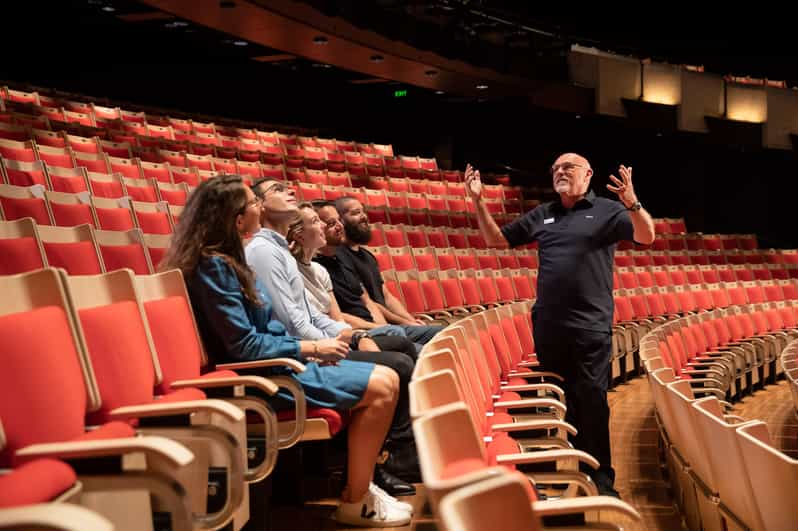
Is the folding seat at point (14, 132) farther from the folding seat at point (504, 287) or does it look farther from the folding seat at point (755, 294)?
the folding seat at point (755, 294)

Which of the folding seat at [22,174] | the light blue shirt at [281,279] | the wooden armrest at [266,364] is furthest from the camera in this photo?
the folding seat at [22,174]

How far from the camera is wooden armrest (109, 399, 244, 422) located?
0.61 m

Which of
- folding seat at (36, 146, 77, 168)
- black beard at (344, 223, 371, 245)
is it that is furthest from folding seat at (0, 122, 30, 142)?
black beard at (344, 223, 371, 245)

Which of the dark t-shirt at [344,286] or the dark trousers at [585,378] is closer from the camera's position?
→ the dark trousers at [585,378]

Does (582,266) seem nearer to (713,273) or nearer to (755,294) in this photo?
(755,294)

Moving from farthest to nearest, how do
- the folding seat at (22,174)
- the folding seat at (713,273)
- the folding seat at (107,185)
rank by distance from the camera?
1. the folding seat at (713,273)
2. the folding seat at (107,185)
3. the folding seat at (22,174)

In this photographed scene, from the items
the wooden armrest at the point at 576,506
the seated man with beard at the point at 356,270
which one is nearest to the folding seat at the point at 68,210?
the seated man with beard at the point at 356,270

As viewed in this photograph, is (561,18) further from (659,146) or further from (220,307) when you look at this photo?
(220,307)

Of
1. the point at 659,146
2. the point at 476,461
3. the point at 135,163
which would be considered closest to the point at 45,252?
the point at 476,461

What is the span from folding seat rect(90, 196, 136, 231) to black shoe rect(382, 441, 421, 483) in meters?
0.58

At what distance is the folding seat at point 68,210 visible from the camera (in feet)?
4.22

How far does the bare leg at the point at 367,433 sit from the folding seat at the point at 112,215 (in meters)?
0.62

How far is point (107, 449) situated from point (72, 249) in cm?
54

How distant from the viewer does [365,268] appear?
1495 millimetres
